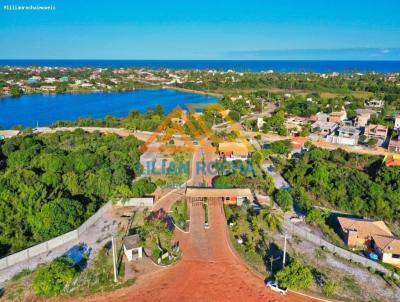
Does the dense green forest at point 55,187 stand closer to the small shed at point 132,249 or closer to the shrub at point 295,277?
the small shed at point 132,249

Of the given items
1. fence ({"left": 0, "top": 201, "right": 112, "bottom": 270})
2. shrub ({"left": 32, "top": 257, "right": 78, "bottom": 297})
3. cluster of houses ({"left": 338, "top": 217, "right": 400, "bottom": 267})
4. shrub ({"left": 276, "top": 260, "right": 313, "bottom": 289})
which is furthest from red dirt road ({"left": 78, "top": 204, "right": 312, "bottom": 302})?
cluster of houses ({"left": 338, "top": 217, "right": 400, "bottom": 267})

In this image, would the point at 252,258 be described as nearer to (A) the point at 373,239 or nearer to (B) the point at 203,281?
(B) the point at 203,281

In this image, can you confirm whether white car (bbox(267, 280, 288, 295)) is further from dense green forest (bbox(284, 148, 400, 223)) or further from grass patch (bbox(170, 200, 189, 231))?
dense green forest (bbox(284, 148, 400, 223))

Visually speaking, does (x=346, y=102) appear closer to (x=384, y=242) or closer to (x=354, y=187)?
(x=354, y=187)

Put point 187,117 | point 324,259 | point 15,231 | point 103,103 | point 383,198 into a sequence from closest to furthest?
point 324,259 < point 15,231 < point 383,198 < point 187,117 < point 103,103

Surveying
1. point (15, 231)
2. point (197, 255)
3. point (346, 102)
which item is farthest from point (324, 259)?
point (346, 102)

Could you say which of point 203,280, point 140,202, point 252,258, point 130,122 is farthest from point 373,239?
point 130,122

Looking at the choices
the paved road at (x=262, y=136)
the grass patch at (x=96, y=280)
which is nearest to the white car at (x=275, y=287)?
the grass patch at (x=96, y=280)

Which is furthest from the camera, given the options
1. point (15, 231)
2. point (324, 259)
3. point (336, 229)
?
point (336, 229)
